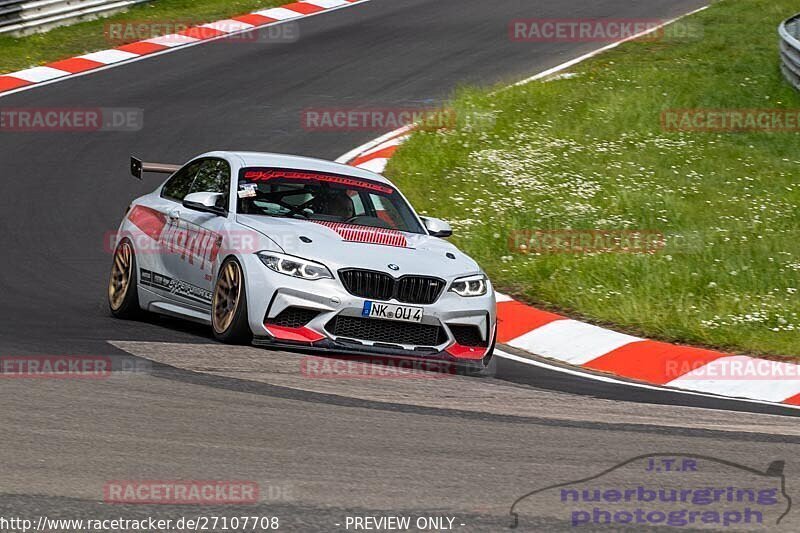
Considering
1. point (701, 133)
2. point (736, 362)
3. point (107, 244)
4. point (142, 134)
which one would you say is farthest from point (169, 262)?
point (701, 133)

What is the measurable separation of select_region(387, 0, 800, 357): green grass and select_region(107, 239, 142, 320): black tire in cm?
351

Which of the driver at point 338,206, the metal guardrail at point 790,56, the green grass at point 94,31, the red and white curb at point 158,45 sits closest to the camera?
the driver at point 338,206

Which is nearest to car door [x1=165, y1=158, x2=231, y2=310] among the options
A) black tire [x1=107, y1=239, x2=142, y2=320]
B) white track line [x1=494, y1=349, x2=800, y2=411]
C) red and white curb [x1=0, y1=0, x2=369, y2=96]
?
black tire [x1=107, y1=239, x2=142, y2=320]

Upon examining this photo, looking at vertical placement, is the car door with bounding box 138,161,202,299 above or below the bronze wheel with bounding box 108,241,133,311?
above

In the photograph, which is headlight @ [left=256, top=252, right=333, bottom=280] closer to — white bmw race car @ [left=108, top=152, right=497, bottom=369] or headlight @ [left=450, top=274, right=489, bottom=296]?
white bmw race car @ [left=108, top=152, right=497, bottom=369]

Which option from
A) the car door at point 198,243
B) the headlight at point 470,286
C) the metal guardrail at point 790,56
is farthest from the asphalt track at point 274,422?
the metal guardrail at point 790,56

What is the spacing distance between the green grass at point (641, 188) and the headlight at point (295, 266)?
3.17m

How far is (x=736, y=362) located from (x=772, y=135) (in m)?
8.28

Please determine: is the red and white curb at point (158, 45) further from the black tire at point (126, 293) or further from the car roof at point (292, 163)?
the car roof at point (292, 163)

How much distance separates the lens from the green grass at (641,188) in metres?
11.5

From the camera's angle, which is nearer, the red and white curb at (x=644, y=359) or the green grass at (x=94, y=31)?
the red and white curb at (x=644, y=359)

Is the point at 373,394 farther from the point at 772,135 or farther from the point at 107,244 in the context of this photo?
the point at 772,135

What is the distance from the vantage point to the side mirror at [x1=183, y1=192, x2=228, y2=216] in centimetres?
981

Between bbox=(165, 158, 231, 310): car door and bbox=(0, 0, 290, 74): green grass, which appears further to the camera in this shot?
bbox=(0, 0, 290, 74): green grass
